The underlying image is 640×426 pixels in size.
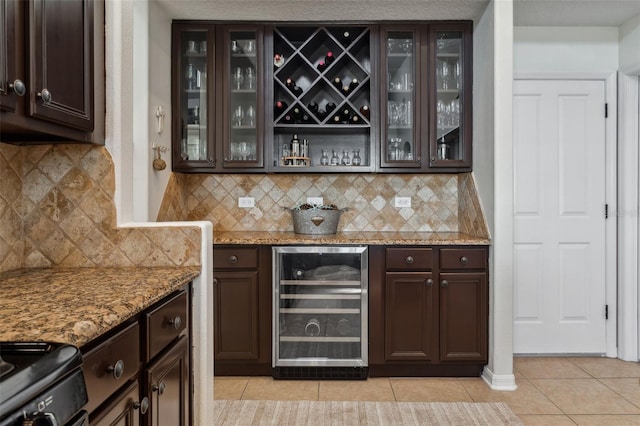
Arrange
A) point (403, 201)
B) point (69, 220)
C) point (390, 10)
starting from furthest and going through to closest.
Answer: point (403, 201), point (390, 10), point (69, 220)

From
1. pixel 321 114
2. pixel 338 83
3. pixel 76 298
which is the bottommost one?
Result: pixel 76 298

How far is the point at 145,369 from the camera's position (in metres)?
1.39

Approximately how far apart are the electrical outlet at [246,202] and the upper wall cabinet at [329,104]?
37 centimetres

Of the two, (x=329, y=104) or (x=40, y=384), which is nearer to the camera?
(x=40, y=384)

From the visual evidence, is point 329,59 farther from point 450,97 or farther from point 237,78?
point 450,97

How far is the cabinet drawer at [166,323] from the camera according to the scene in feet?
4.63

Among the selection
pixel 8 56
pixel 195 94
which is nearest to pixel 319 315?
pixel 195 94

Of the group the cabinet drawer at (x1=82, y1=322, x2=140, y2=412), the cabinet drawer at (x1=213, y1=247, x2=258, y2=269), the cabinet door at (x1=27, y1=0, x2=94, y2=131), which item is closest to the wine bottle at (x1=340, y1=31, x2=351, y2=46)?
the cabinet drawer at (x1=213, y1=247, x2=258, y2=269)

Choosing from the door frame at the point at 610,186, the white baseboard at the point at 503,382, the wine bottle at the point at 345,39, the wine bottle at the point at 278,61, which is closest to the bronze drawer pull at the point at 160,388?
the white baseboard at the point at 503,382

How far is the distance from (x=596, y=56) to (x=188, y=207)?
3.36 metres

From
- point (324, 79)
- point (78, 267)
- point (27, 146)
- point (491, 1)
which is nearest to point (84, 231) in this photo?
point (78, 267)

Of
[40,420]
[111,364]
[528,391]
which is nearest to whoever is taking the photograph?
[40,420]

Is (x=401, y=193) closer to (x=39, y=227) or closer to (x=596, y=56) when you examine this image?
(x=596, y=56)

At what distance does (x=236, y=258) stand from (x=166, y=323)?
1.47 metres
